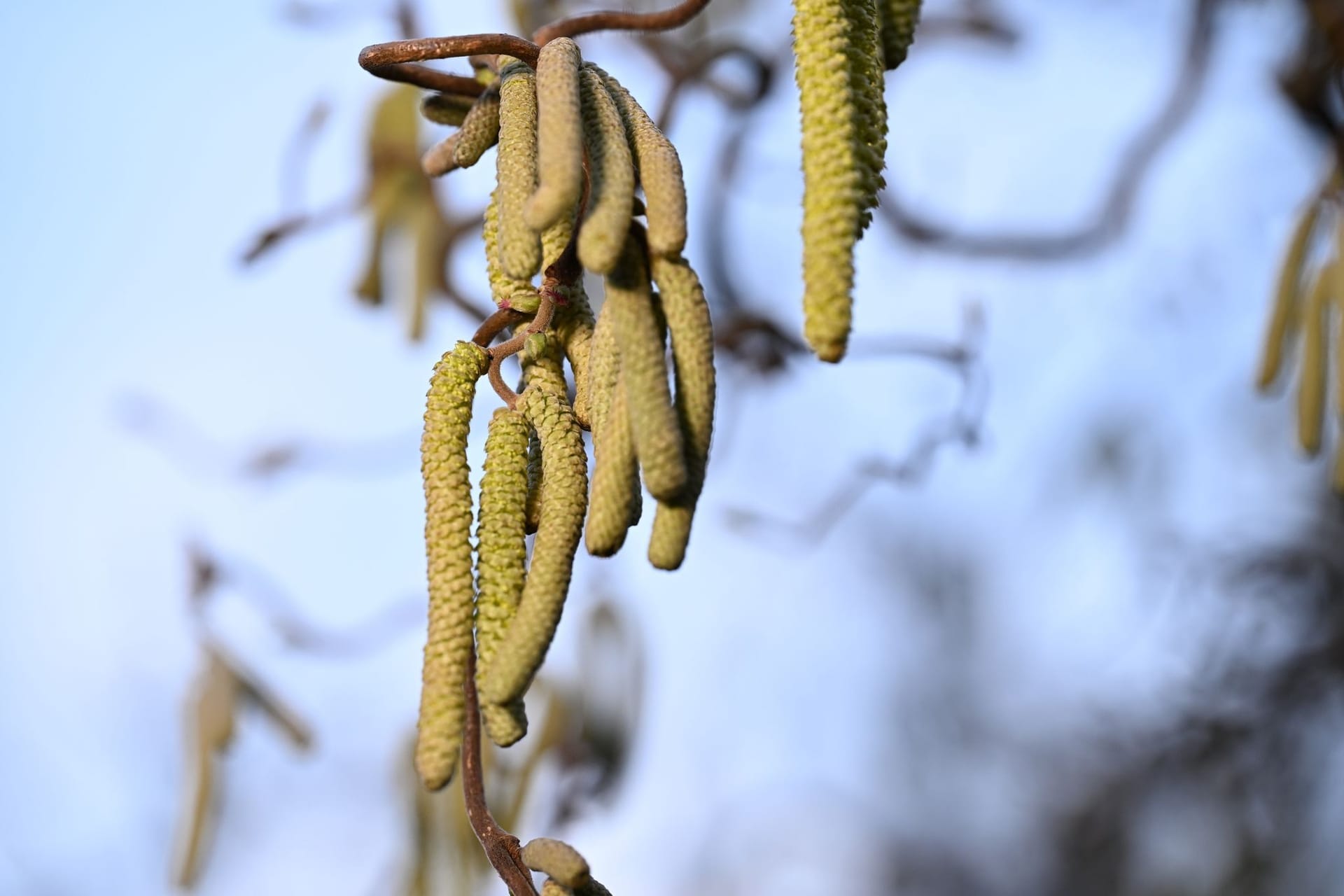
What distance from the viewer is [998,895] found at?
523 cm

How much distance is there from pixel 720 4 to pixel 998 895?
3910mm

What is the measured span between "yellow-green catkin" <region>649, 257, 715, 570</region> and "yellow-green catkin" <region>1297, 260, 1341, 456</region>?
1.35m

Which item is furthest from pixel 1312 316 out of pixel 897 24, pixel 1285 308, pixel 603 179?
pixel 603 179

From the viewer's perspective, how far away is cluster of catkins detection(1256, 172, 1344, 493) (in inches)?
66.6

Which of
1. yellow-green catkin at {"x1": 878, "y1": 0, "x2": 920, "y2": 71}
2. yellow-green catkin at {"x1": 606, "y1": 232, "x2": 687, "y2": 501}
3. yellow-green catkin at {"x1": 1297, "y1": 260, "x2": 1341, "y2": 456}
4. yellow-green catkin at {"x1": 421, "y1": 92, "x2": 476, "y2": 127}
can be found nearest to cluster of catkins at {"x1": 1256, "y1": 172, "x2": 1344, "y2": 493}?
yellow-green catkin at {"x1": 1297, "y1": 260, "x2": 1341, "y2": 456}

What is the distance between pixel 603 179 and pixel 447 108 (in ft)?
0.99

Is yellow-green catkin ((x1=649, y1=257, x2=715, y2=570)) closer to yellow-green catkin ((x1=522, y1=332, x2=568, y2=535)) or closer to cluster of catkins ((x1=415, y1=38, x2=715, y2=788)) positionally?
cluster of catkins ((x1=415, y1=38, x2=715, y2=788))

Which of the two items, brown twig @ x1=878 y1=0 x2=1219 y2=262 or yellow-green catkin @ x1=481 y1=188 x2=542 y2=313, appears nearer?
yellow-green catkin @ x1=481 y1=188 x2=542 y2=313

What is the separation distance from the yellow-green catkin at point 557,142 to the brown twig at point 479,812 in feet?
0.71

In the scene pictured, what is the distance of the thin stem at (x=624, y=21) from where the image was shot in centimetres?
Answer: 79

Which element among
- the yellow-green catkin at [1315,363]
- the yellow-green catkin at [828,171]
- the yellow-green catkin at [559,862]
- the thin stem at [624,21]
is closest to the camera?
the yellow-green catkin at [828,171]

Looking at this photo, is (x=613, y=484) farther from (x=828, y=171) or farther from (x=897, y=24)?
(x=897, y=24)

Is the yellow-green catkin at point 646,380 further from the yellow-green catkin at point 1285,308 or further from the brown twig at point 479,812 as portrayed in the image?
the yellow-green catkin at point 1285,308

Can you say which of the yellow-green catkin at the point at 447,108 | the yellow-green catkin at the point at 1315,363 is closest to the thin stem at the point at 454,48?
the yellow-green catkin at the point at 447,108
